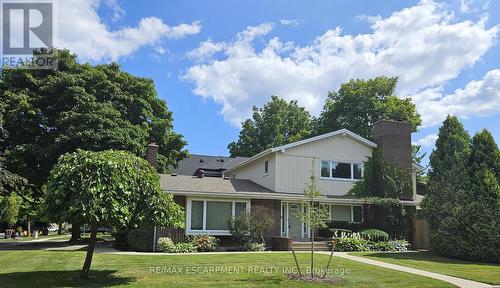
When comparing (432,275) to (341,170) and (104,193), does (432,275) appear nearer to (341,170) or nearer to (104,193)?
(104,193)

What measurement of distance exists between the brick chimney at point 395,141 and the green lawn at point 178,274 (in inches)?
510

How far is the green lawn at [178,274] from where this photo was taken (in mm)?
11336

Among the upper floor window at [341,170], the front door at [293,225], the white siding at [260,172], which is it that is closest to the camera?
the front door at [293,225]

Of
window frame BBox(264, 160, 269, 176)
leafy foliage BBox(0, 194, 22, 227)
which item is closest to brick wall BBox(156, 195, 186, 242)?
window frame BBox(264, 160, 269, 176)

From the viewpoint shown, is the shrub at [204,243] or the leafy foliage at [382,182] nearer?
the shrub at [204,243]

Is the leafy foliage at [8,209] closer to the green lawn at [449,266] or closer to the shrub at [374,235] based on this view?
the shrub at [374,235]

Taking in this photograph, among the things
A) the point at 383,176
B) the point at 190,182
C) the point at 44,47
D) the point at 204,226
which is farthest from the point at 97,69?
the point at 383,176

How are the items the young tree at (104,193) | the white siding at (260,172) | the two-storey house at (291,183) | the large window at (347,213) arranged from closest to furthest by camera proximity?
the young tree at (104,193) → the two-storey house at (291,183) → the white siding at (260,172) → the large window at (347,213)

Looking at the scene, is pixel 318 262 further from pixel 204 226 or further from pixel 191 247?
pixel 204 226

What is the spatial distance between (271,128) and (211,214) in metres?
34.8

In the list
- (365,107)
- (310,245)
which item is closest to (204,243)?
(310,245)

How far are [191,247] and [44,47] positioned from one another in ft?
61.8

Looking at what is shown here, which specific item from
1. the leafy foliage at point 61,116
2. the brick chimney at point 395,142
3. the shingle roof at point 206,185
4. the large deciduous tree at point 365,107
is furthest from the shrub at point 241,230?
the large deciduous tree at point 365,107

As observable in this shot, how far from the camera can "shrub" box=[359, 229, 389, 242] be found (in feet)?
78.5
